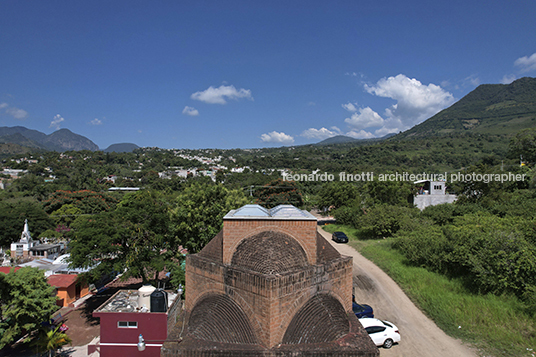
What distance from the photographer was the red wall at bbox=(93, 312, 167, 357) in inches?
456

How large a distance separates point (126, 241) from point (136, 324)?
8754 millimetres

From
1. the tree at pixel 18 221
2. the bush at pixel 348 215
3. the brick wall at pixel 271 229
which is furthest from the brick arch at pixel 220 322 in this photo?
the tree at pixel 18 221

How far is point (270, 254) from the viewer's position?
788 cm

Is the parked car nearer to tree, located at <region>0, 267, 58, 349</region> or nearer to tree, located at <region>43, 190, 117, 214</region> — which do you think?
tree, located at <region>0, 267, 58, 349</region>

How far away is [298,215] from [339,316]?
10.3 feet

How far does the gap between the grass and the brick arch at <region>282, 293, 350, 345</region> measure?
31.6ft

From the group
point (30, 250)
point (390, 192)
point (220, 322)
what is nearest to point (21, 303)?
point (220, 322)

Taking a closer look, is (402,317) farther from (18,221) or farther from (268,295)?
(18,221)

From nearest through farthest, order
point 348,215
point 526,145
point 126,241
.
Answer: point 126,241 < point 348,215 < point 526,145

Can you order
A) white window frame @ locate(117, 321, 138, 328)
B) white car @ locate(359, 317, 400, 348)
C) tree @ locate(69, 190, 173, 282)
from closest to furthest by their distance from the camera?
white window frame @ locate(117, 321, 138, 328), white car @ locate(359, 317, 400, 348), tree @ locate(69, 190, 173, 282)

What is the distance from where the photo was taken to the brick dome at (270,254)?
7.63 meters

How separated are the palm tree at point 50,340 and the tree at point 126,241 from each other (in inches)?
129

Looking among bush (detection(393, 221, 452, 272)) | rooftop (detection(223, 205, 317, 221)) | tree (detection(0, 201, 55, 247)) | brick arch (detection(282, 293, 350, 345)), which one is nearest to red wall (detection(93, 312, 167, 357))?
rooftop (detection(223, 205, 317, 221))

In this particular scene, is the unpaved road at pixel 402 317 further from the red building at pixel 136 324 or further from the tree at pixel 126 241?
the tree at pixel 126 241
